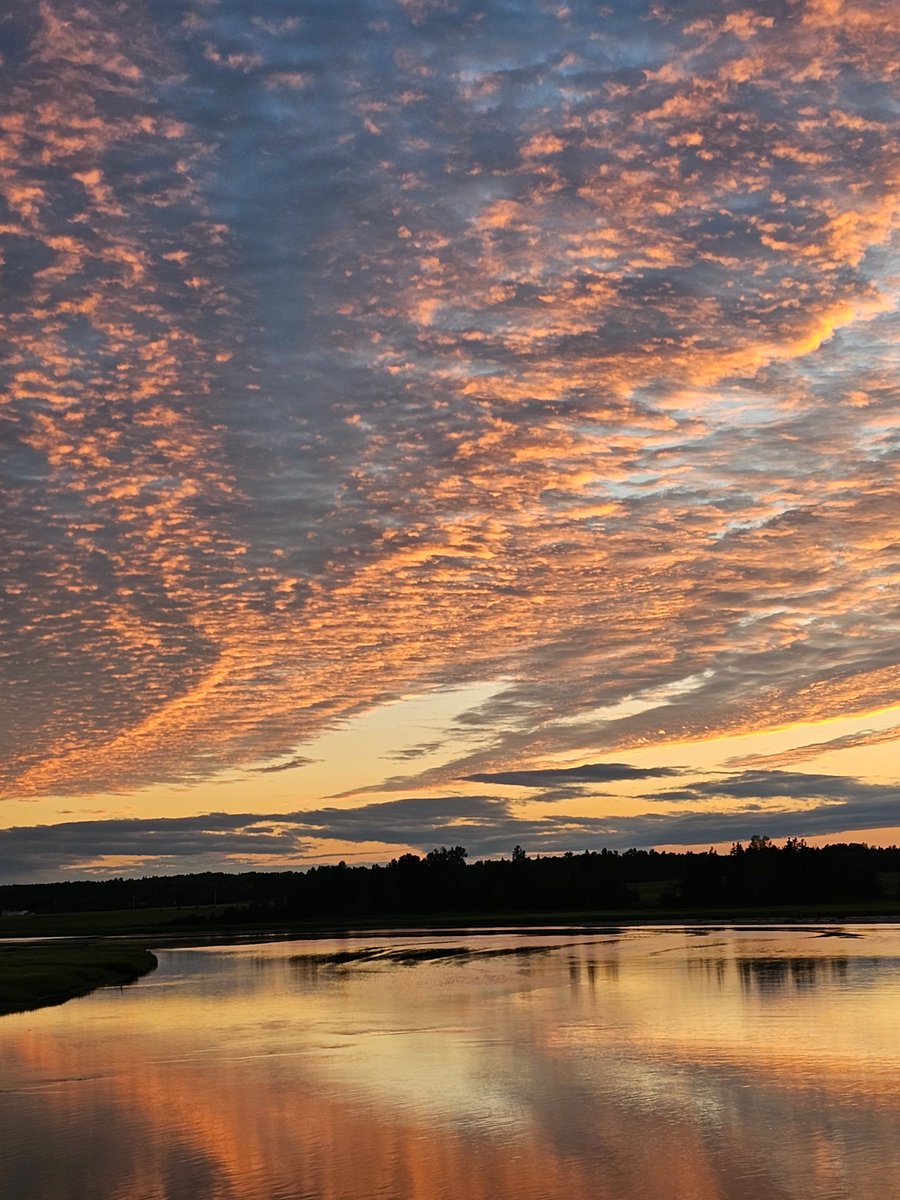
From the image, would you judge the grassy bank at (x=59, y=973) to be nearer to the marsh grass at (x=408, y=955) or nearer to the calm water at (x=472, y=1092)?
the calm water at (x=472, y=1092)

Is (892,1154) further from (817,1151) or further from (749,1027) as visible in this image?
(749,1027)

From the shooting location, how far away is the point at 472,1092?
1353 inches

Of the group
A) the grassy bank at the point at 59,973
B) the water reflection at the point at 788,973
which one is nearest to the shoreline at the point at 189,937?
the grassy bank at the point at 59,973

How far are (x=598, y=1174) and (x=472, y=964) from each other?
65.2 m

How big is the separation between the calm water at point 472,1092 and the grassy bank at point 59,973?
13.3 ft

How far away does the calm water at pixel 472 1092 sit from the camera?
2489 centimetres

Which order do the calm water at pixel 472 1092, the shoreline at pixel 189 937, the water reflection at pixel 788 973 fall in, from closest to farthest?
the calm water at pixel 472 1092 < the water reflection at pixel 788 973 < the shoreline at pixel 189 937

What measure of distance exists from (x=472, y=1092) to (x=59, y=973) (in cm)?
5321

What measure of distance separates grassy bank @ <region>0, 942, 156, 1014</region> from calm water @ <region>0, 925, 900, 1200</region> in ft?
13.3

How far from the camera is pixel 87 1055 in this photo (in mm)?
44906

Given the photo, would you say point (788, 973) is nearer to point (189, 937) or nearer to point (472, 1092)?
point (472, 1092)

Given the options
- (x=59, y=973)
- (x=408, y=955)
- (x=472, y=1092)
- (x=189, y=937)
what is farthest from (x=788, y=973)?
(x=189, y=937)

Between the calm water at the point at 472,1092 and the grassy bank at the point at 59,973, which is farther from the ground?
the grassy bank at the point at 59,973

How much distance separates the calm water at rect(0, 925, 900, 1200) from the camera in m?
24.9
